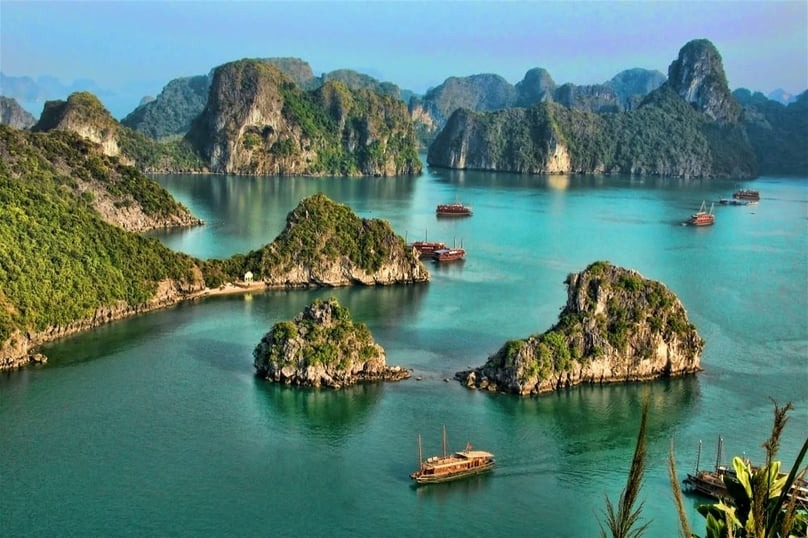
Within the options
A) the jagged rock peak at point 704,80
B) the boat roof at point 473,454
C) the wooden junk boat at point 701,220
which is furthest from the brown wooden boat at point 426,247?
the jagged rock peak at point 704,80

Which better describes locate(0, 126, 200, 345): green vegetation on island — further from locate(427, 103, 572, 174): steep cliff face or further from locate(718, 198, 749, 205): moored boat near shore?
locate(427, 103, 572, 174): steep cliff face

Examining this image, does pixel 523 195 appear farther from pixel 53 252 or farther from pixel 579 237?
pixel 53 252

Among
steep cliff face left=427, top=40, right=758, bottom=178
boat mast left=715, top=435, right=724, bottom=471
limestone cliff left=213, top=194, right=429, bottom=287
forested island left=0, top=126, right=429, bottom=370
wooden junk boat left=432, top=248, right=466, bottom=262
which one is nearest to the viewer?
boat mast left=715, top=435, right=724, bottom=471

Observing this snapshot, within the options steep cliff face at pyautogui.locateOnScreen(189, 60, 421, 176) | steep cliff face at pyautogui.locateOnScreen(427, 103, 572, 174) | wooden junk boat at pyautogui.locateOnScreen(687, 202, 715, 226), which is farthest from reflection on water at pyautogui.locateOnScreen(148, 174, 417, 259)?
wooden junk boat at pyautogui.locateOnScreen(687, 202, 715, 226)

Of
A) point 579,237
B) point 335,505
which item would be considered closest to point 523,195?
point 579,237

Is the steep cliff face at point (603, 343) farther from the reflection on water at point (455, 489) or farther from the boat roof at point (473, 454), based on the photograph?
the reflection on water at point (455, 489)

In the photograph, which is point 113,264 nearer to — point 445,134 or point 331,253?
point 331,253
